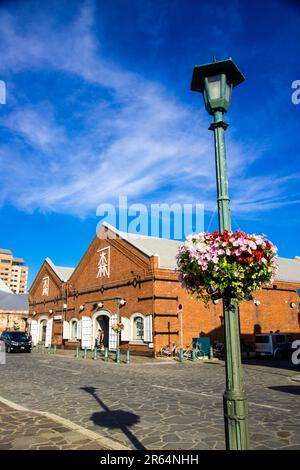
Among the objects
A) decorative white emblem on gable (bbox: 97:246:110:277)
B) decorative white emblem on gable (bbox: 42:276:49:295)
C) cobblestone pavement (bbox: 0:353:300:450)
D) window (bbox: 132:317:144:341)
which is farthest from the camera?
decorative white emblem on gable (bbox: 42:276:49:295)

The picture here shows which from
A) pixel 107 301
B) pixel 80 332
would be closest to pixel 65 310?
pixel 80 332

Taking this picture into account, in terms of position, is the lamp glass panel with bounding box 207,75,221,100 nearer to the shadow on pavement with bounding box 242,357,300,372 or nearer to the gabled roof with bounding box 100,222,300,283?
the shadow on pavement with bounding box 242,357,300,372

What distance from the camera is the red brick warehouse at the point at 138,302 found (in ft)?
75.9

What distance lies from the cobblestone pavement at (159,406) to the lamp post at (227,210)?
2346mm

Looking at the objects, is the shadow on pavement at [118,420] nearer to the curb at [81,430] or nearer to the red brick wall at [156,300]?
the curb at [81,430]

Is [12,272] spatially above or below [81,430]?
above

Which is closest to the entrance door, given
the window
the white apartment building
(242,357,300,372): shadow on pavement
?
the window

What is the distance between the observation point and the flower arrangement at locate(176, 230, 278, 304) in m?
3.38

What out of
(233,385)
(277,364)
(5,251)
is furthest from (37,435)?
(5,251)

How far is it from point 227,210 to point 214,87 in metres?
1.33

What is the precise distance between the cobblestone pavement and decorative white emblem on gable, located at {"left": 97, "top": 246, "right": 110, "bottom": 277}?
14.3 metres

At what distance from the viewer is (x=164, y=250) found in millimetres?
27500

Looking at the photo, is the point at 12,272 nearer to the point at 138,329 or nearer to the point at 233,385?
the point at 138,329

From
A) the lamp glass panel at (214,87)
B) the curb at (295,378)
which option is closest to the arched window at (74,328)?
the curb at (295,378)
